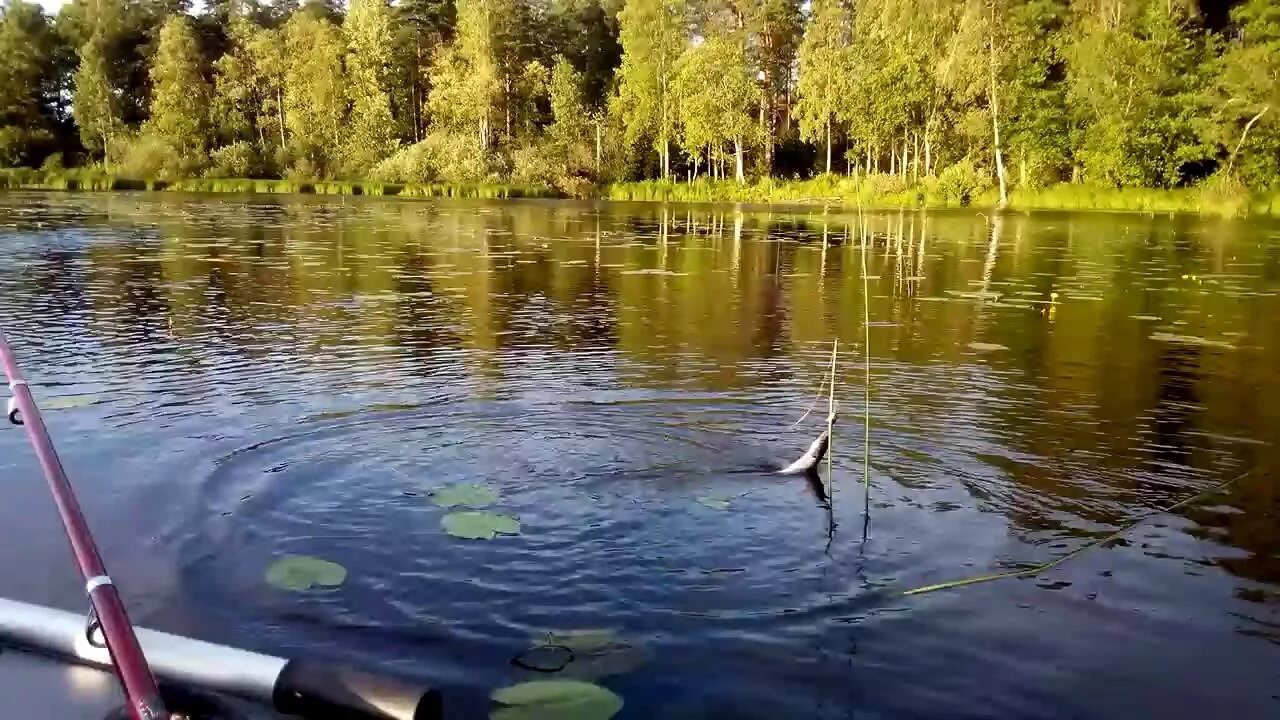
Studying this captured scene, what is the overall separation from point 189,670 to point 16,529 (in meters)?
3.20

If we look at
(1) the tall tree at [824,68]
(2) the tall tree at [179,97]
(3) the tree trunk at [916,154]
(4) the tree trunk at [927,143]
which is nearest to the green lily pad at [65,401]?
(1) the tall tree at [824,68]

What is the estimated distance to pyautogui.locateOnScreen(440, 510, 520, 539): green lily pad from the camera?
6.88 metres

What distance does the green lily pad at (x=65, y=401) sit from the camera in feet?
32.3

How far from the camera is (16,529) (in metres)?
6.71

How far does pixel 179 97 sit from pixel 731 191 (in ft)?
154

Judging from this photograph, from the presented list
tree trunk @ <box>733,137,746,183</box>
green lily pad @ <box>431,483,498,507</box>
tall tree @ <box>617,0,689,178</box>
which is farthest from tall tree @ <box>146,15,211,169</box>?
green lily pad @ <box>431,483,498,507</box>

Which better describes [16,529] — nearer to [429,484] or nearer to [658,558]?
[429,484]

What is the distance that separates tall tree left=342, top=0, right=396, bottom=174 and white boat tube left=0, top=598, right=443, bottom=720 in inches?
3162

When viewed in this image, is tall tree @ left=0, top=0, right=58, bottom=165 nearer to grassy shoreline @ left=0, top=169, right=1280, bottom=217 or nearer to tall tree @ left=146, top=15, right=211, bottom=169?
grassy shoreline @ left=0, top=169, right=1280, bottom=217

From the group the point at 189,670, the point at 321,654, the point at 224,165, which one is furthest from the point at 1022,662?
the point at 224,165

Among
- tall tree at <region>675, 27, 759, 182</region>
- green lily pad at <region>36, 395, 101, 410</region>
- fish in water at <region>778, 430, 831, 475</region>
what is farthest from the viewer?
tall tree at <region>675, 27, 759, 182</region>

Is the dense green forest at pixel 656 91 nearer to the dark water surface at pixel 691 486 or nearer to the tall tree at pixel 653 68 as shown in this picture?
the tall tree at pixel 653 68

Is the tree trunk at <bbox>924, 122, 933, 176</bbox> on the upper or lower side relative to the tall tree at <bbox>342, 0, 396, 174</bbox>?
lower

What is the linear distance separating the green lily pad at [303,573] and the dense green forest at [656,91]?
54313 mm
